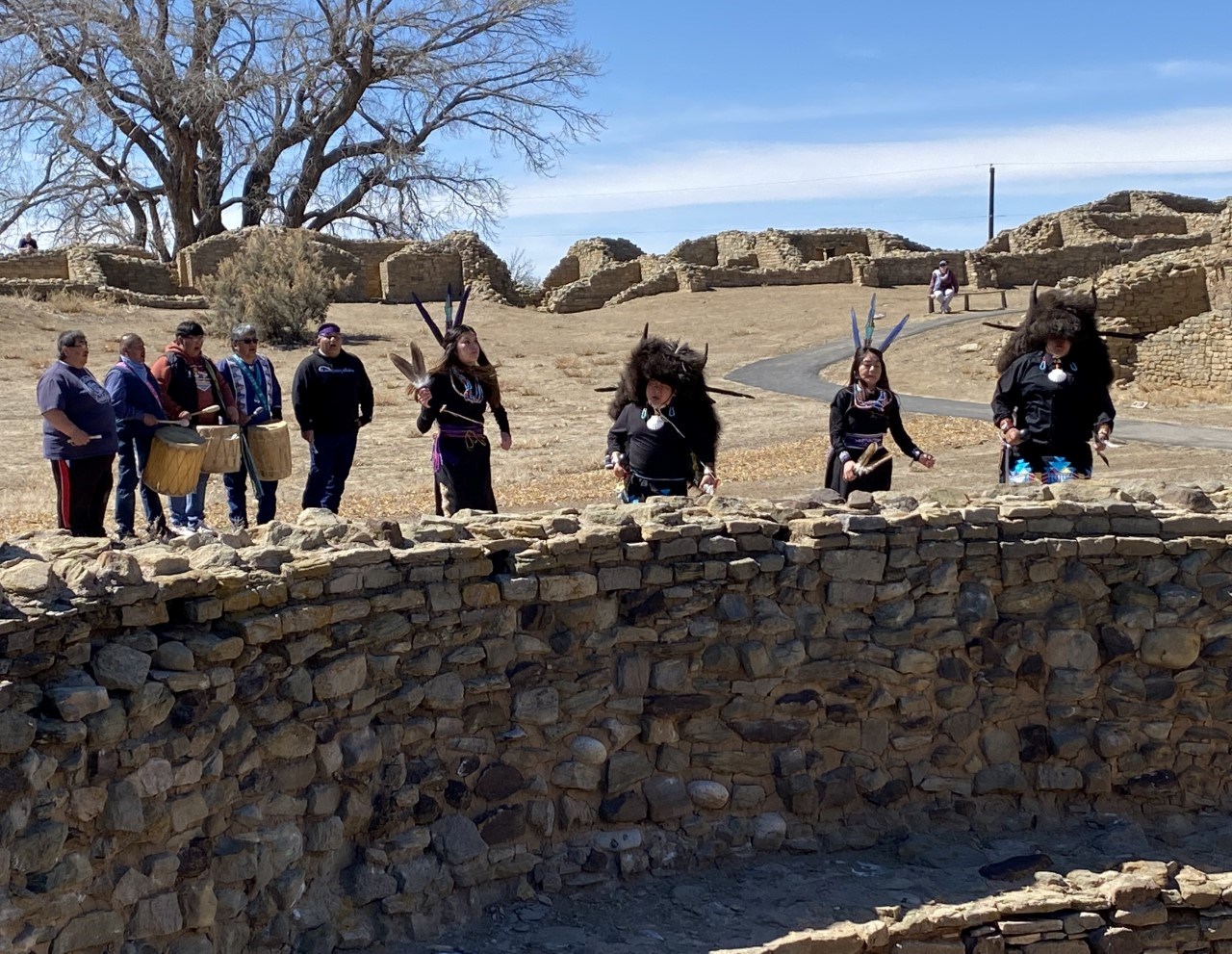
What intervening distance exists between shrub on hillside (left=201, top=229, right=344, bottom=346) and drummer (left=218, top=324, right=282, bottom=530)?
12.9 meters

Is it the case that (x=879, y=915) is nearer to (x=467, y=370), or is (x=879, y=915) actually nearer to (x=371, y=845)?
(x=371, y=845)

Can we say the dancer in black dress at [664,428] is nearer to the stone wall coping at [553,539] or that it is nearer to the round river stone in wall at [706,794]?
the stone wall coping at [553,539]

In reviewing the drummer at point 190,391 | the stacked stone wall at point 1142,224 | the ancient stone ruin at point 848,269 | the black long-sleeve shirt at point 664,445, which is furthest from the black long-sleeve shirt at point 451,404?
the stacked stone wall at point 1142,224

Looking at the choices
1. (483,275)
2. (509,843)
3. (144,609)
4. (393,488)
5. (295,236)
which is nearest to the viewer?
(144,609)

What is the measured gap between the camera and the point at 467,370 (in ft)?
26.0

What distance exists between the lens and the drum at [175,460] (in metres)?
8.21

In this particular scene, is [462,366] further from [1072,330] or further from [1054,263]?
[1054,263]

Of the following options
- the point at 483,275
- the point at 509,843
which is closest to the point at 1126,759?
the point at 509,843

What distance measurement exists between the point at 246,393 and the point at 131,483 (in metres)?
0.94

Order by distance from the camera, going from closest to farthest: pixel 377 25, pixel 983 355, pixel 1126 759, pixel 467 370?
pixel 1126 759
pixel 467 370
pixel 983 355
pixel 377 25

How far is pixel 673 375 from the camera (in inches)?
292

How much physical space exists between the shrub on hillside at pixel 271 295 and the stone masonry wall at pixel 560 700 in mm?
16671

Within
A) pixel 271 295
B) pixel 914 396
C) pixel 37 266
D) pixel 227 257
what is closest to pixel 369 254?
pixel 227 257

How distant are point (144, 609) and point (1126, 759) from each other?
479 cm
